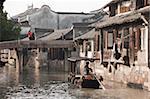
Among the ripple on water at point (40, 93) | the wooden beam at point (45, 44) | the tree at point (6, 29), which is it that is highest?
the tree at point (6, 29)

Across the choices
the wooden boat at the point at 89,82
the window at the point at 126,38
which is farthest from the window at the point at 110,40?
the wooden boat at the point at 89,82

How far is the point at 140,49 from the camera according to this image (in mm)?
32500

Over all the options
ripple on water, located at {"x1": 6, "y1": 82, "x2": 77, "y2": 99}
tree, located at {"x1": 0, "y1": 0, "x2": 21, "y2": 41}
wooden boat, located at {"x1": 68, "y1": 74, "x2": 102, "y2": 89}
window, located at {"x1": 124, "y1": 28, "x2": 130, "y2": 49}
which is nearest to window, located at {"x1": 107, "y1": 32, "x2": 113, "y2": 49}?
window, located at {"x1": 124, "y1": 28, "x2": 130, "y2": 49}

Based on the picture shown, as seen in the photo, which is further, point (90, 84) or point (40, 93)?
point (90, 84)

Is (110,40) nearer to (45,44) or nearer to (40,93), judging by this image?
(45,44)

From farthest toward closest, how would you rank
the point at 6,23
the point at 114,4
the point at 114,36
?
the point at 6,23 < the point at 114,4 < the point at 114,36

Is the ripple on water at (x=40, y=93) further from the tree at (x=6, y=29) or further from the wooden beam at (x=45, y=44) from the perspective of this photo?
the tree at (x=6, y=29)

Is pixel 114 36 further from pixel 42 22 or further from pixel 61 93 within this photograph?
pixel 42 22

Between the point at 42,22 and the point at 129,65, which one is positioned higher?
the point at 42,22

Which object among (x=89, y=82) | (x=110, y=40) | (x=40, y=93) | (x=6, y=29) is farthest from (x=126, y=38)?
(x=6, y=29)

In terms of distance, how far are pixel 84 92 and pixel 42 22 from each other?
172 ft

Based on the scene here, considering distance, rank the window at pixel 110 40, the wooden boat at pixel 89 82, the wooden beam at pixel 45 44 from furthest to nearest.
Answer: the wooden beam at pixel 45 44 < the window at pixel 110 40 < the wooden boat at pixel 89 82

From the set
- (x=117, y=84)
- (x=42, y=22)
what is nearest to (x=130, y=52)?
(x=117, y=84)

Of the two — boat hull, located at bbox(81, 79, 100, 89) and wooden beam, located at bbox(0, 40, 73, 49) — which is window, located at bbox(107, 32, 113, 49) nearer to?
boat hull, located at bbox(81, 79, 100, 89)
